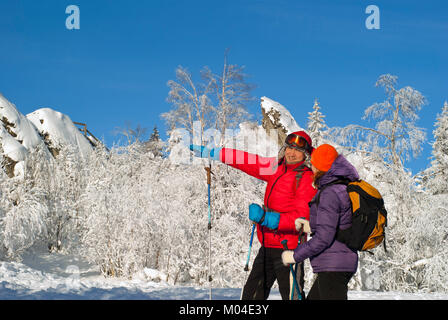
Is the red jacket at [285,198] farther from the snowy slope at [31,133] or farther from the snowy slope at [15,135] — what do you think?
the snowy slope at [15,135]

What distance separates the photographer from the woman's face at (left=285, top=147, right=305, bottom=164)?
3455 mm

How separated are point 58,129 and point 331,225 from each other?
2985cm

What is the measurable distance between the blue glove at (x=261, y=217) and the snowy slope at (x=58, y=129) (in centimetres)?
2740

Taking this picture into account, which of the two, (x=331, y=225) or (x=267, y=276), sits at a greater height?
(x=331, y=225)

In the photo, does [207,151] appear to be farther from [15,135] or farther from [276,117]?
[15,135]

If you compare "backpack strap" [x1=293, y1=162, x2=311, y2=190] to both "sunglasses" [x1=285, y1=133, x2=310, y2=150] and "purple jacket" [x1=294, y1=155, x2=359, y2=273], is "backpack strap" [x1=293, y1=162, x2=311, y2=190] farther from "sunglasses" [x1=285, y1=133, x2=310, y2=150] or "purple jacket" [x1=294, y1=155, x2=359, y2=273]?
"purple jacket" [x1=294, y1=155, x2=359, y2=273]

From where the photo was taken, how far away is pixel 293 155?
3457 millimetres

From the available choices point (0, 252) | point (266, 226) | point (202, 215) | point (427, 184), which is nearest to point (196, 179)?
point (202, 215)

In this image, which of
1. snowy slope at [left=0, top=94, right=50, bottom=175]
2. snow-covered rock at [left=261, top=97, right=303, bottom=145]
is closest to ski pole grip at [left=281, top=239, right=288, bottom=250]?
snow-covered rock at [left=261, top=97, right=303, bottom=145]

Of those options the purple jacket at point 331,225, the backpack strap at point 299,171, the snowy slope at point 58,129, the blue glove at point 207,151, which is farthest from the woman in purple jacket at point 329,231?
the snowy slope at point 58,129

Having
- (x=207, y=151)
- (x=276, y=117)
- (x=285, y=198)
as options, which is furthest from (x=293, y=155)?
(x=276, y=117)
